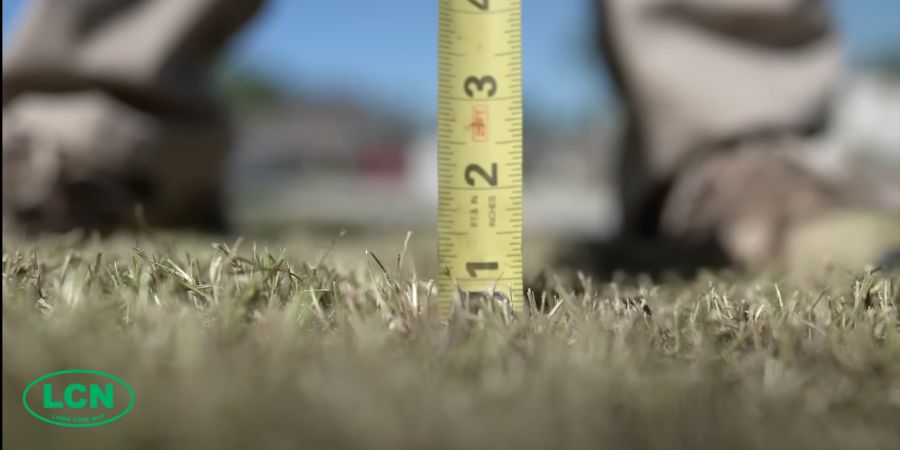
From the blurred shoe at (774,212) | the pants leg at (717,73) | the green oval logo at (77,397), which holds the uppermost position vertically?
the pants leg at (717,73)

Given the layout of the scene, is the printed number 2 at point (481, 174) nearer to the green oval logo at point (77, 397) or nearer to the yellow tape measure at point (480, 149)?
the yellow tape measure at point (480, 149)

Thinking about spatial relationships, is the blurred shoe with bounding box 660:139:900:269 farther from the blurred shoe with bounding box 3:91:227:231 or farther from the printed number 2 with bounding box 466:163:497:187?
the blurred shoe with bounding box 3:91:227:231

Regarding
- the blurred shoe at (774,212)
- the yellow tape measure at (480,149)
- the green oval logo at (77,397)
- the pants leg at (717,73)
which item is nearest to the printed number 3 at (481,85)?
the yellow tape measure at (480,149)

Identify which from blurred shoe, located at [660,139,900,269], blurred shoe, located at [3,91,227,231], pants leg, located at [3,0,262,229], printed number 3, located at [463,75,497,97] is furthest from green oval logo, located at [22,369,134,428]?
pants leg, located at [3,0,262,229]

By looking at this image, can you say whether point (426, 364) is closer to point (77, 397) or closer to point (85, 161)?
point (77, 397)

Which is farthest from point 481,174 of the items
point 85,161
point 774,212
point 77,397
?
point 85,161

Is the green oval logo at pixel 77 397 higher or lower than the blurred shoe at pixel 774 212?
lower

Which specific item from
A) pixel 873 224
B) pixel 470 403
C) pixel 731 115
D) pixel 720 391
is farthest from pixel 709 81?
pixel 470 403
